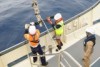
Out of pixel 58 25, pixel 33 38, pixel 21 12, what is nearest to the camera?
pixel 33 38

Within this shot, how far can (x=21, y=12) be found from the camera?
730 inches

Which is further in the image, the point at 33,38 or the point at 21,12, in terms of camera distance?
the point at 21,12

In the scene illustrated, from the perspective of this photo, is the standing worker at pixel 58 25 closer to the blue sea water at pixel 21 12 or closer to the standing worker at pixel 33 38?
the standing worker at pixel 33 38

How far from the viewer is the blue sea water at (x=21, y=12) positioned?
14.9 meters

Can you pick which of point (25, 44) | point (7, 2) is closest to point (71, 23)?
point (25, 44)

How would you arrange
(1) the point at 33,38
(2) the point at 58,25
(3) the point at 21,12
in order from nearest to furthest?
(1) the point at 33,38
(2) the point at 58,25
(3) the point at 21,12

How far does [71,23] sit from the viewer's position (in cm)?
1102

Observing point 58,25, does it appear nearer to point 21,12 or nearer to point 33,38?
point 33,38

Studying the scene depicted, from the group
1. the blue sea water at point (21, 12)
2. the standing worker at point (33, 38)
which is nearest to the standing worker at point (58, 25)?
the standing worker at point (33, 38)

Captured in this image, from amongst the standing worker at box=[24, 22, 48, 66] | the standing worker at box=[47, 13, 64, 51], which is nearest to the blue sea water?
the standing worker at box=[47, 13, 64, 51]

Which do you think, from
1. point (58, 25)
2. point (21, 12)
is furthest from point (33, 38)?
point (21, 12)

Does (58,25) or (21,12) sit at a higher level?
(58,25)

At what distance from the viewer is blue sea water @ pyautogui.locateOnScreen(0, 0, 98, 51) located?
14.9 meters

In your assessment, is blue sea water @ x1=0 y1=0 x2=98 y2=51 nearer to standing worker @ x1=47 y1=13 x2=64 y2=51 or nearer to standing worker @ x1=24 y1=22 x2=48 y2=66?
standing worker @ x1=47 y1=13 x2=64 y2=51
